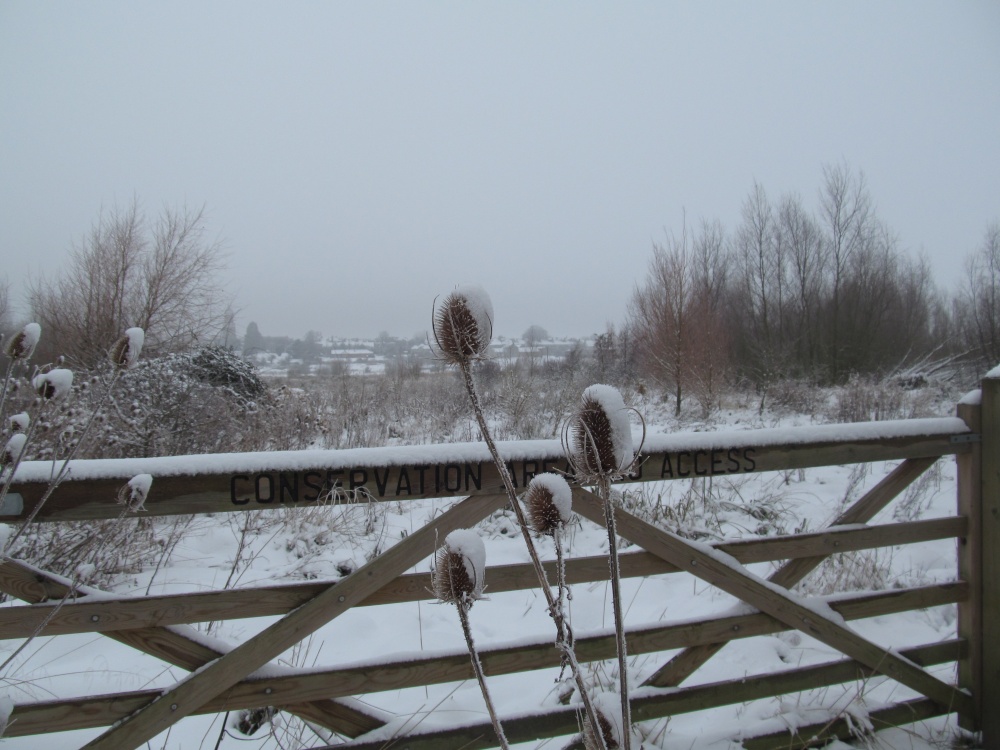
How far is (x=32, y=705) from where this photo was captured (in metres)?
1.51

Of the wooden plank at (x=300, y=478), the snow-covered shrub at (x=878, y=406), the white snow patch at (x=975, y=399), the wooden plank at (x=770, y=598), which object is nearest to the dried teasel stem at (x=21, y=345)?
the wooden plank at (x=300, y=478)

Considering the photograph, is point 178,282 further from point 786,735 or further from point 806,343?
point 806,343

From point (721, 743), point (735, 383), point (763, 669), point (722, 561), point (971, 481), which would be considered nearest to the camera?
point (722, 561)

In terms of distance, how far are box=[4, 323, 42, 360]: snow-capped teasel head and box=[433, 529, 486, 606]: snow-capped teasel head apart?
94 cm

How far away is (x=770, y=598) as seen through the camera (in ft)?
6.57

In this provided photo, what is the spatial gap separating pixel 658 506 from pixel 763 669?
2014 millimetres

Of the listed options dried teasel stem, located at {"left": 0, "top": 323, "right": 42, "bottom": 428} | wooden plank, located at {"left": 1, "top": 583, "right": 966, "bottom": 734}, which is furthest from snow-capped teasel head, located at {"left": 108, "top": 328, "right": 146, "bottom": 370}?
wooden plank, located at {"left": 1, "top": 583, "right": 966, "bottom": 734}

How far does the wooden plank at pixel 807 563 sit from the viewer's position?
2053 millimetres

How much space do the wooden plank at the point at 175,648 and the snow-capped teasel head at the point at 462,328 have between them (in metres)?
1.31

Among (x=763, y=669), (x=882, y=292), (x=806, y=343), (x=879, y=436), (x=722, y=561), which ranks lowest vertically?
(x=763, y=669)

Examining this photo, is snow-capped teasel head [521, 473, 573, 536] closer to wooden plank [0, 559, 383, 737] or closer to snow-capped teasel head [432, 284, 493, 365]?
snow-capped teasel head [432, 284, 493, 365]

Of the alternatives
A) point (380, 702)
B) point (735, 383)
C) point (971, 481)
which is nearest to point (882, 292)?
point (735, 383)

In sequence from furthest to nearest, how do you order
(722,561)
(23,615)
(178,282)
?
(178,282)
(722,561)
(23,615)

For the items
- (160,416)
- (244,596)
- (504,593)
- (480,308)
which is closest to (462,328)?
(480,308)
